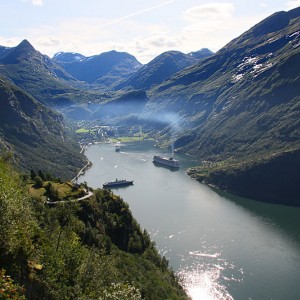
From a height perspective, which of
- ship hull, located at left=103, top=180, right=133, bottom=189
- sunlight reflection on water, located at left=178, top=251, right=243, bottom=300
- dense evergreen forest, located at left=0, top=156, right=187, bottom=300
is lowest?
ship hull, located at left=103, top=180, right=133, bottom=189

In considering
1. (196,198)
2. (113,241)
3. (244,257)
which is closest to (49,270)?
(113,241)

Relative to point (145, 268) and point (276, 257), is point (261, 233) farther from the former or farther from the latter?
point (145, 268)

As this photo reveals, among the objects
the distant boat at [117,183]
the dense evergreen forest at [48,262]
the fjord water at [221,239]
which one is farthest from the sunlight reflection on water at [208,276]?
the distant boat at [117,183]

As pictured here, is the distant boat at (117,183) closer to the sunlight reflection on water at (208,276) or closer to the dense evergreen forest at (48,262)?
the sunlight reflection on water at (208,276)

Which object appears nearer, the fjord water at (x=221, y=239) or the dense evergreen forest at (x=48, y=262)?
the dense evergreen forest at (x=48, y=262)

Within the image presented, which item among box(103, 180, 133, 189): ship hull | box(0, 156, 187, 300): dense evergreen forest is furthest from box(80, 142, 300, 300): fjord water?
box(0, 156, 187, 300): dense evergreen forest

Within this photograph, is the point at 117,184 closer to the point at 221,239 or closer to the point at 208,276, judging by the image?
the point at 221,239

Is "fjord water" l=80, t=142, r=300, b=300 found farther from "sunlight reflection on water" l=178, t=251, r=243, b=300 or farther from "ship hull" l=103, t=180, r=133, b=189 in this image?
"ship hull" l=103, t=180, r=133, b=189

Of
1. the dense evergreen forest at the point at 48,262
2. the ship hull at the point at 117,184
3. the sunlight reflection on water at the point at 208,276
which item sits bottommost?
the ship hull at the point at 117,184

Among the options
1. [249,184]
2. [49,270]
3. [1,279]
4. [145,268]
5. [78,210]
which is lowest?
[249,184]
